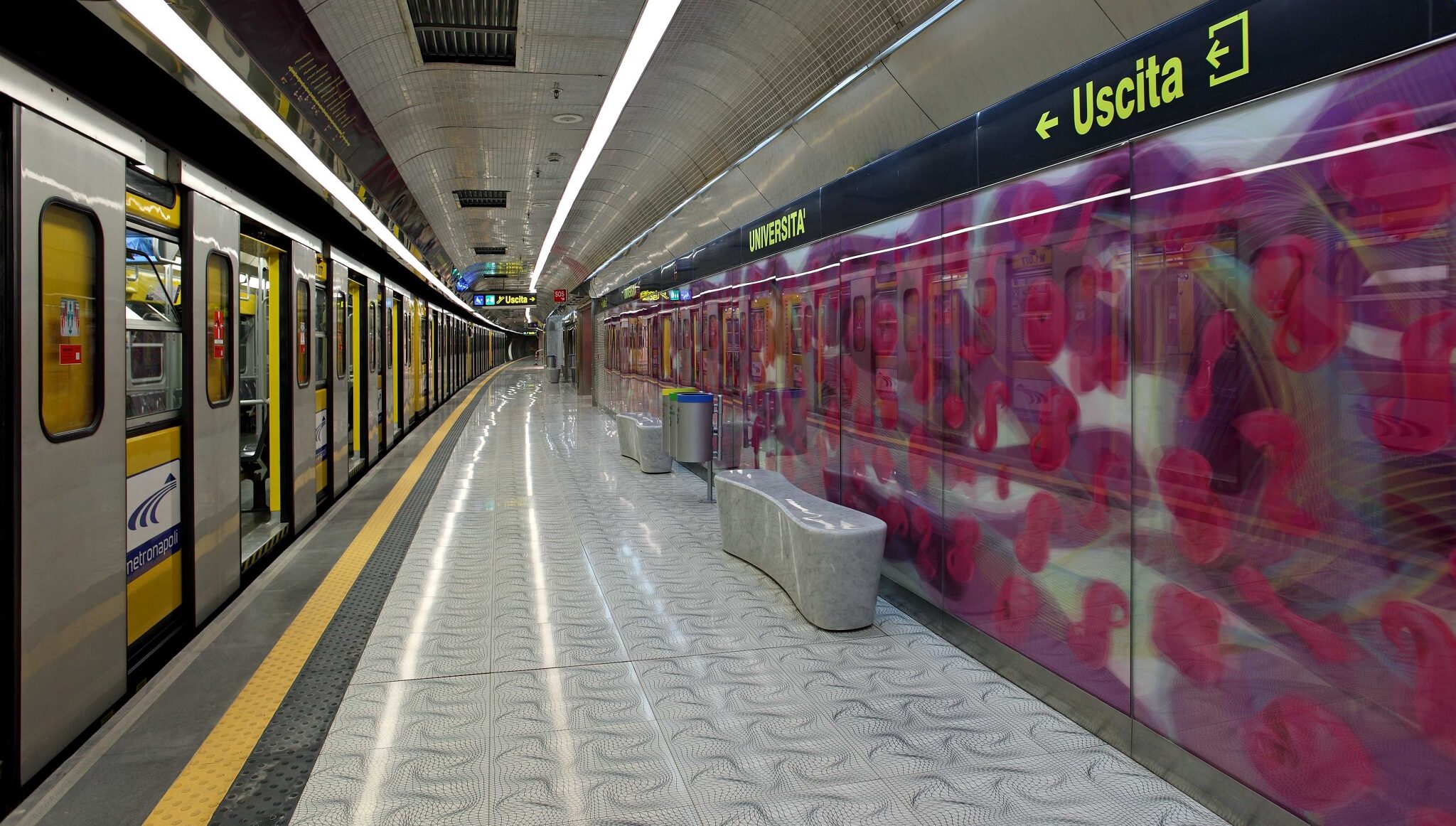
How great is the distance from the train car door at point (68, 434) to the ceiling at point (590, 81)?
2.78 metres

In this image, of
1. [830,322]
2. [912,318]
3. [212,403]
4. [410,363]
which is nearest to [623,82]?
[830,322]

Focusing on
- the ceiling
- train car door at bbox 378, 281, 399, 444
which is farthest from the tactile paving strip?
train car door at bbox 378, 281, 399, 444

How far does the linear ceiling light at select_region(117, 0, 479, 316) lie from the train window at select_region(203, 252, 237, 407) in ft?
2.55

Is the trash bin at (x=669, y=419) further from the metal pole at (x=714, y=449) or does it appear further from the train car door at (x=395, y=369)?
the train car door at (x=395, y=369)

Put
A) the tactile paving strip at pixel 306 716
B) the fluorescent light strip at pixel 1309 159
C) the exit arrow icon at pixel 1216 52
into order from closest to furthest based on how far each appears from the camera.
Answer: the fluorescent light strip at pixel 1309 159 → the exit arrow icon at pixel 1216 52 → the tactile paving strip at pixel 306 716

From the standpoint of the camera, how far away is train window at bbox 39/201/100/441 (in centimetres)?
258

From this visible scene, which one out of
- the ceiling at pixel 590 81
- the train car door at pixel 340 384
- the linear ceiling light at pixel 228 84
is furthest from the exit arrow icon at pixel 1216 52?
the train car door at pixel 340 384

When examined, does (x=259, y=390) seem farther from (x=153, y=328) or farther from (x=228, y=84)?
(x=228, y=84)

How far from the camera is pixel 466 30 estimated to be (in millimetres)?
5938

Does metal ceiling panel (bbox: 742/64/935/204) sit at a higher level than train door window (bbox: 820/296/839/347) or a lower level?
higher

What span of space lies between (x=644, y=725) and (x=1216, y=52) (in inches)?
110

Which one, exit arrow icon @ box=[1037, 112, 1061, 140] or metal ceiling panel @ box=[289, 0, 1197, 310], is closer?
exit arrow icon @ box=[1037, 112, 1061, 140]

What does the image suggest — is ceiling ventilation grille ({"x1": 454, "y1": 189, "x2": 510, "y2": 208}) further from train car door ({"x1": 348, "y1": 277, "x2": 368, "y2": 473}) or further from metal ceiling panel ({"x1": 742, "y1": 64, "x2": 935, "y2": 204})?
metal ceiling panel ({"x1": 742, "y1": 64, "x2": 935, "y2": 204})

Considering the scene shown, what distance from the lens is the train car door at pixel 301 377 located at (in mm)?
5734
